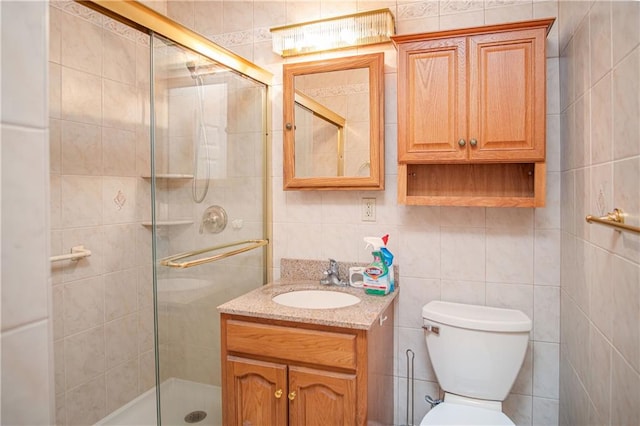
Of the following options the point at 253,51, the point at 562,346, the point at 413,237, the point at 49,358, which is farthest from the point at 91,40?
the point at 562,346

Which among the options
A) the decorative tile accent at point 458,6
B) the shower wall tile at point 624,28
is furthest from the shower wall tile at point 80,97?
the shower wall tile at point 624,28

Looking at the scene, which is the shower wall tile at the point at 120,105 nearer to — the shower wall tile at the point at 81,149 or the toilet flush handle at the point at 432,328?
the shower wall tile at the point at 81,149

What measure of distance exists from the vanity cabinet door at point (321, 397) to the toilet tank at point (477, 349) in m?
0.45

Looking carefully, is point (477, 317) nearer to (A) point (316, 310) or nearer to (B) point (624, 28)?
(A) point (316, 310)

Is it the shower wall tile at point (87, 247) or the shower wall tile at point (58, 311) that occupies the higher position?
the shower wall tile at point (87, 247)

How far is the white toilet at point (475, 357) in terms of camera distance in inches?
63.7

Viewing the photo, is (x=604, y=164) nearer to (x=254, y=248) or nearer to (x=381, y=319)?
(x=381, y=319)

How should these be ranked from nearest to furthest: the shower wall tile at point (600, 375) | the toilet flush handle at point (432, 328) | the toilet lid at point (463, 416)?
the shower wall tile at point (600, 375)
the toilet lid at point (463, 416)
the toilet flush handle at point (432, 328)

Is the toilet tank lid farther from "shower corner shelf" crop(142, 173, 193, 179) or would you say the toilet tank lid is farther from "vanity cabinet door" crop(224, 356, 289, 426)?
"shower corner shelf" crop(142, 173, 193, 179)

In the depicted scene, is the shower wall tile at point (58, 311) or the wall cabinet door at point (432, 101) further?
the shower wall tile at point (58, 311)

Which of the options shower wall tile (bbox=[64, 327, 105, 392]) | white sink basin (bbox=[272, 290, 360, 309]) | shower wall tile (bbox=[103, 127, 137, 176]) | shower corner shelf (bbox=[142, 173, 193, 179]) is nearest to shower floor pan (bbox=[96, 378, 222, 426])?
shower wall tile (bbox=[64, 327, 105, 392])

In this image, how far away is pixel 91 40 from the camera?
2.03m

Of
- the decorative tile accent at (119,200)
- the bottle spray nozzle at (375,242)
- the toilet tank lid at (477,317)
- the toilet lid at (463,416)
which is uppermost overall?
the decorative tile accent at (119,200)

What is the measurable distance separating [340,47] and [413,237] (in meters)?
1.04
